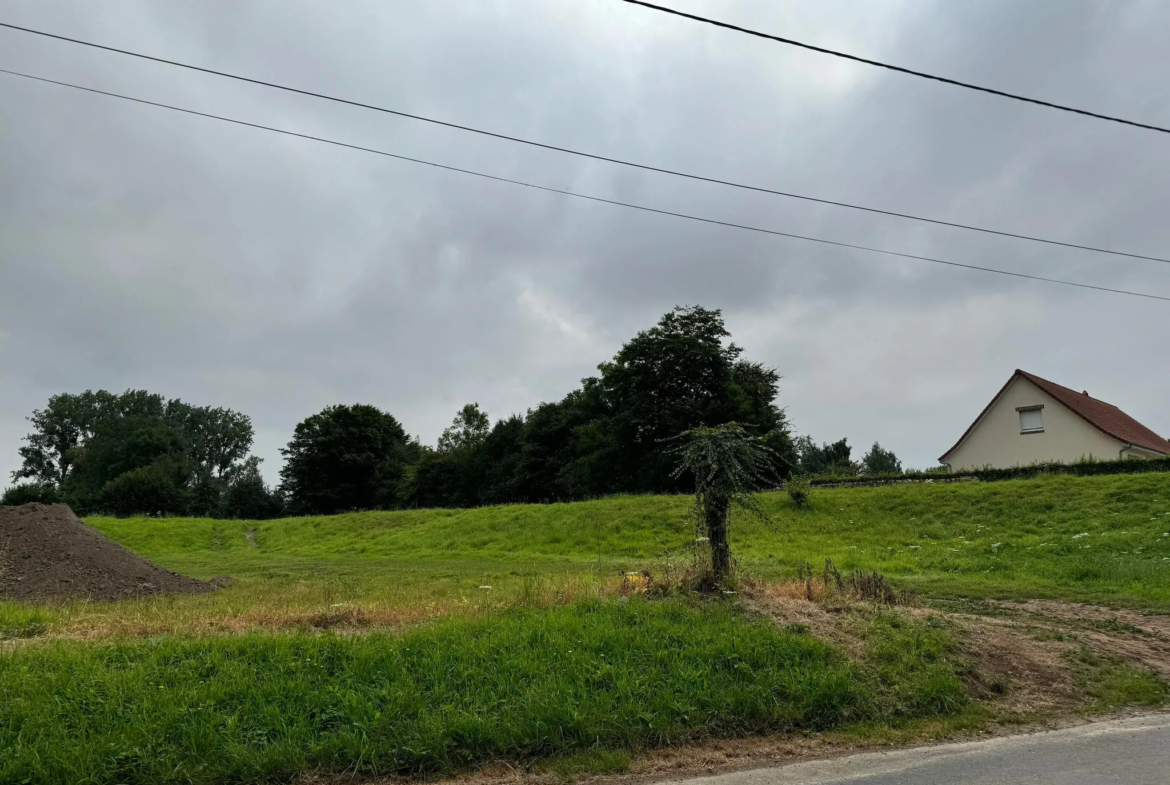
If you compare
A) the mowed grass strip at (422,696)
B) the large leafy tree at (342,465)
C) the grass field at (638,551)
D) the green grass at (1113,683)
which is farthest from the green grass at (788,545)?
the large leafy tree at (342,465)

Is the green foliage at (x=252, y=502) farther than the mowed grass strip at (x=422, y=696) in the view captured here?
Yes

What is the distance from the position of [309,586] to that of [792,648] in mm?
11947

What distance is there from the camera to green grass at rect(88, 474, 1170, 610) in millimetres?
13820

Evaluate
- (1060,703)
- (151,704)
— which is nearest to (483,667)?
(151,704)

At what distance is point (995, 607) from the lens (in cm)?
1105

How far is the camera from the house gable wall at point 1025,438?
38.6m

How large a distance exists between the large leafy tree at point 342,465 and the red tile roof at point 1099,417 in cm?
5317

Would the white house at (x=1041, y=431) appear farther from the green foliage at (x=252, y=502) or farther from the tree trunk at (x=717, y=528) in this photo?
the green foliage at (x=252, y=502)

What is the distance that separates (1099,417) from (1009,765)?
145ft

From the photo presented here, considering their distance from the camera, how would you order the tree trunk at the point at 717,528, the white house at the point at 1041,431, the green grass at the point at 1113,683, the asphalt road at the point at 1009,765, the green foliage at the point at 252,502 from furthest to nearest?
the green foliage at the point at 252,502 < the white house at the point at 1041,431 < the tree trunk at the point at 717,528 < the green grass at the point at 1113,683 < the asphalt road at the point at 1009,765

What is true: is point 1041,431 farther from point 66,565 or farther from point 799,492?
point 66,565

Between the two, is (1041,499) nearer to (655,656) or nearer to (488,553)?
(488,553)

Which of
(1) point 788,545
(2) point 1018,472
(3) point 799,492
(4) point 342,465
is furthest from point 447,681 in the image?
(4) point 342,465

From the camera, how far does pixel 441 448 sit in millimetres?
87312
